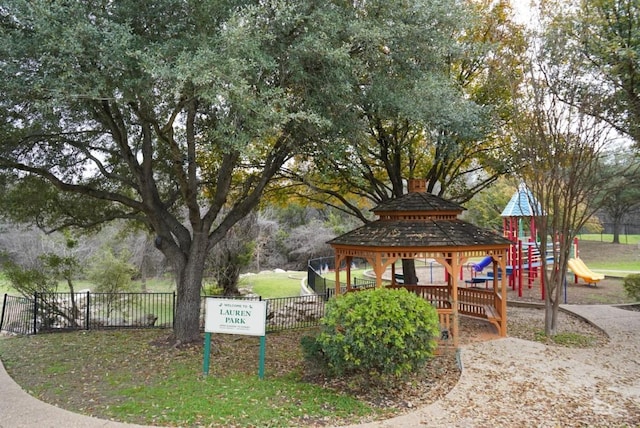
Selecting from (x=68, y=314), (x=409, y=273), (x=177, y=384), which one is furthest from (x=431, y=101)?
(x=68, y=314)

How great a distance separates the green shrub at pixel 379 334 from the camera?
6164 mm

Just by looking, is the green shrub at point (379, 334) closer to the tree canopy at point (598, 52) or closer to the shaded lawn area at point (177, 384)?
the shaded lawn area at point (177, 384)

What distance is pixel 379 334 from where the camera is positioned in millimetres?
6180

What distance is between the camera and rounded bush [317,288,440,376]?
20.2 ft

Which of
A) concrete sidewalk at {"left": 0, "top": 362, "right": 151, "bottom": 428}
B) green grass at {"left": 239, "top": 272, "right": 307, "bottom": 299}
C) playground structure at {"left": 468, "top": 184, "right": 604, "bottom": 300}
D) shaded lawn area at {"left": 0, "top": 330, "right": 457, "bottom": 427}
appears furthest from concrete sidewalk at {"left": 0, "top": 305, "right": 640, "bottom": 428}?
green grass at {"left": 239, "top": 272, "right": 307, "bottom": 299}

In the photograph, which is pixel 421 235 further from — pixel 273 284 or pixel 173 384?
pixel 273 284

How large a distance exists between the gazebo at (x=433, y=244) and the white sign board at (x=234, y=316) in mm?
2596

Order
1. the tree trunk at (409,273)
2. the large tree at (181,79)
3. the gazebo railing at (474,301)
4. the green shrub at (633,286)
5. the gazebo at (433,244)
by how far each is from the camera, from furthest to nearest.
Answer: the green shrub at (633,286), the tree trunk at (409,273), the gazebo railing at (474,301), the gazebo at (433,244), the large tree at (181,79)

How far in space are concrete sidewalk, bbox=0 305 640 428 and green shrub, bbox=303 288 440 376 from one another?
76 cm

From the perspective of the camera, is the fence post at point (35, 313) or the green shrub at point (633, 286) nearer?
the fence post at point (35, 313)

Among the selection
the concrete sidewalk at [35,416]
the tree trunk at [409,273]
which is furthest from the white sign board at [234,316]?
the tree trunk at [409,273]

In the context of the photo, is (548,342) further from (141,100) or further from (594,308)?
(141,100)

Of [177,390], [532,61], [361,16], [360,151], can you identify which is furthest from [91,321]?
[532,61]

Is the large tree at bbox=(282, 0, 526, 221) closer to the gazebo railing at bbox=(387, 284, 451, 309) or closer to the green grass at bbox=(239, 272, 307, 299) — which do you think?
the gazebo railing at bbox=(387, 284, 451, 309)
